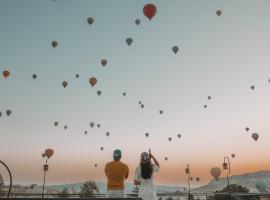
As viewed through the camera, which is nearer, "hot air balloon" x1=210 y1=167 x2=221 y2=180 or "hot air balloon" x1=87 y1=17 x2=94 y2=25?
"hot air balloon" x1=87 y1=17 x2=94 y2=25

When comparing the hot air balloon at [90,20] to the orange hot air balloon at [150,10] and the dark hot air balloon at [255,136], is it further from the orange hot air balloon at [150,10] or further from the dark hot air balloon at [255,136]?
the dark hot air balloon at [255,136]

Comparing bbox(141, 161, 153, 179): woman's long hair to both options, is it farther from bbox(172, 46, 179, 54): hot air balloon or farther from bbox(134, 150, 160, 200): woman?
bbox(172, 46, 179, 54): hot air balloon

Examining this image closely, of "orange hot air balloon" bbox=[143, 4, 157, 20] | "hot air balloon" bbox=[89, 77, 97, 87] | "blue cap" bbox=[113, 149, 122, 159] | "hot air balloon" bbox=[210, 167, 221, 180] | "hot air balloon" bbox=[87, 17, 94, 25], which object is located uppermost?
"hot air balloon" bbox=[87, 17, 94, 25]

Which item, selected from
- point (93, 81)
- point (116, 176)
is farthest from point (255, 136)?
point (116, 176)

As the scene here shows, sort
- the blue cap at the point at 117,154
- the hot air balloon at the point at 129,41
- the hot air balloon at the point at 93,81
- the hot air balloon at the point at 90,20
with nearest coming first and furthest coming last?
the blue cap at the point at 117,154
the hot air balloon at the point at 90,20
the hot air balloon at the point at 129,41
the hot air balloon at the point at 93,81

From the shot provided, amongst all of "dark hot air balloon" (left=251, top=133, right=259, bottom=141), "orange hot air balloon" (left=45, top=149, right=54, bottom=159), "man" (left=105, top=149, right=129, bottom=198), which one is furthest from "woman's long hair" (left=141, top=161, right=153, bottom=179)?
"dark hot air balloon" (left=251, top=133, right=259, bottom=141)

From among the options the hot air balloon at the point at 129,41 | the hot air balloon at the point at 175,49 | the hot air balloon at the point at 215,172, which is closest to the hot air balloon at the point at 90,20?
the hot air balloon at the point at 129,41

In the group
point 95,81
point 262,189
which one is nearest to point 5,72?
point 95,81

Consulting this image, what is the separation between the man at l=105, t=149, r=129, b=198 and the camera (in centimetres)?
626

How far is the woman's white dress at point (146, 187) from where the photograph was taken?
592 centimetres

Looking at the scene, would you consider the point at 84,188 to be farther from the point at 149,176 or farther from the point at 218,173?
the point at 149,176

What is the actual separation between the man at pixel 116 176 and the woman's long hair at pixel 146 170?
55 cm

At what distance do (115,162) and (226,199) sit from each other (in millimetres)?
2165

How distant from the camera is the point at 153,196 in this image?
598cm
